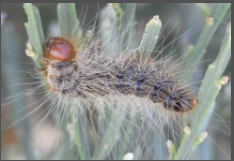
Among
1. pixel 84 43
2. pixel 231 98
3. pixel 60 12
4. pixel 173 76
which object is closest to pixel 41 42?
pixel 60 12

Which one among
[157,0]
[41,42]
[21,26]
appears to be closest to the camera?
[41,42]

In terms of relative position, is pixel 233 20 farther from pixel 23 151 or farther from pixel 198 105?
pixel 23 151

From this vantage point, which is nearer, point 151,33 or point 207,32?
point 151,33

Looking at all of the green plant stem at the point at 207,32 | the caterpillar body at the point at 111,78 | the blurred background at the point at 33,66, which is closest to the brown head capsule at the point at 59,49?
the caterpillar body at the point at 111,78

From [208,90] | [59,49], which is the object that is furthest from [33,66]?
[208,90]

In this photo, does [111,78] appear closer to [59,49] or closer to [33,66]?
[59,49]

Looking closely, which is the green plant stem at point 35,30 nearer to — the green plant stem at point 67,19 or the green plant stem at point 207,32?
the green plant stem at point 67,19

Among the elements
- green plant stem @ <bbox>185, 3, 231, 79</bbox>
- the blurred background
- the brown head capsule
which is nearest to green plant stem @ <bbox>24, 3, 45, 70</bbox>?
the brown head capsule
